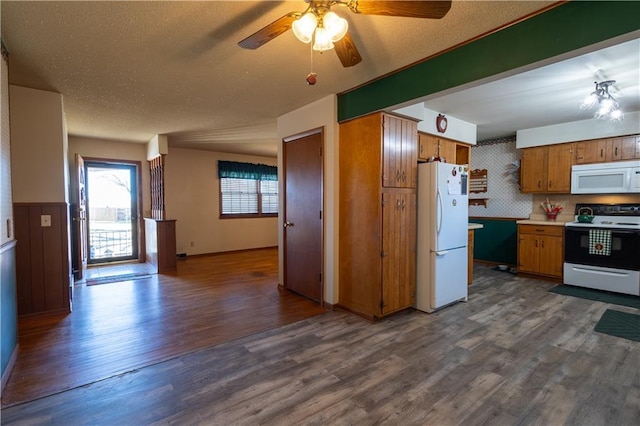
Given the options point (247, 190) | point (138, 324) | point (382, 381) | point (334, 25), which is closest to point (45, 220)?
point (138, 324)

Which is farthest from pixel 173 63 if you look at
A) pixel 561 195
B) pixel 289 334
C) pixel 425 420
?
pixel 561 195

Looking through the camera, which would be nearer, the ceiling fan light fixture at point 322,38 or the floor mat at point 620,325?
the ceiling fan light fixture at point 322,38

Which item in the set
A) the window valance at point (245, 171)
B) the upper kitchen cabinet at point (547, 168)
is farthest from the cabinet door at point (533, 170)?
the window valance at point (245, 171)

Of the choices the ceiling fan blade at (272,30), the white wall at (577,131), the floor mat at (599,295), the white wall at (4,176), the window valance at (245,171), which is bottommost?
the floor mat at (599,295)

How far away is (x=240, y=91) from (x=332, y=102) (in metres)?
1.01

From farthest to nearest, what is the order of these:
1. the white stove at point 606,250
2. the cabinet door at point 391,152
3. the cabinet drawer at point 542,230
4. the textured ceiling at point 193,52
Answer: the cabinet drawer at point 542,230
the white stove at point 606,250
the cabinet door at point 391,152
the textured ceiling at point 193,52

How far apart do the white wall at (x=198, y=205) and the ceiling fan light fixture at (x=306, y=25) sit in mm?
5833

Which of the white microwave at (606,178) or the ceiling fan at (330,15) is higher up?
the ceiling fan at (330,15)

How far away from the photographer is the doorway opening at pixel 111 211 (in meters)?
5.94

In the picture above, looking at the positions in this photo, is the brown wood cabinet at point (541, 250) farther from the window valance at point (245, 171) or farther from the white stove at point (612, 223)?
the window valance at point (245, 171)

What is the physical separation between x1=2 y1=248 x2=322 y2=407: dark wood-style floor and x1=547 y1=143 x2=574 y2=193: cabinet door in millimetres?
4382

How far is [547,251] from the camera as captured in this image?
4805 millimetres

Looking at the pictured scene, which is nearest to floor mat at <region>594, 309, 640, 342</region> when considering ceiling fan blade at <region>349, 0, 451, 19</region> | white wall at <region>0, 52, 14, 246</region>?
ceiling fan blade at <region>349, 0, 451, 19</region>

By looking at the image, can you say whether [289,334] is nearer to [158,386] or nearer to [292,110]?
[158,386]
